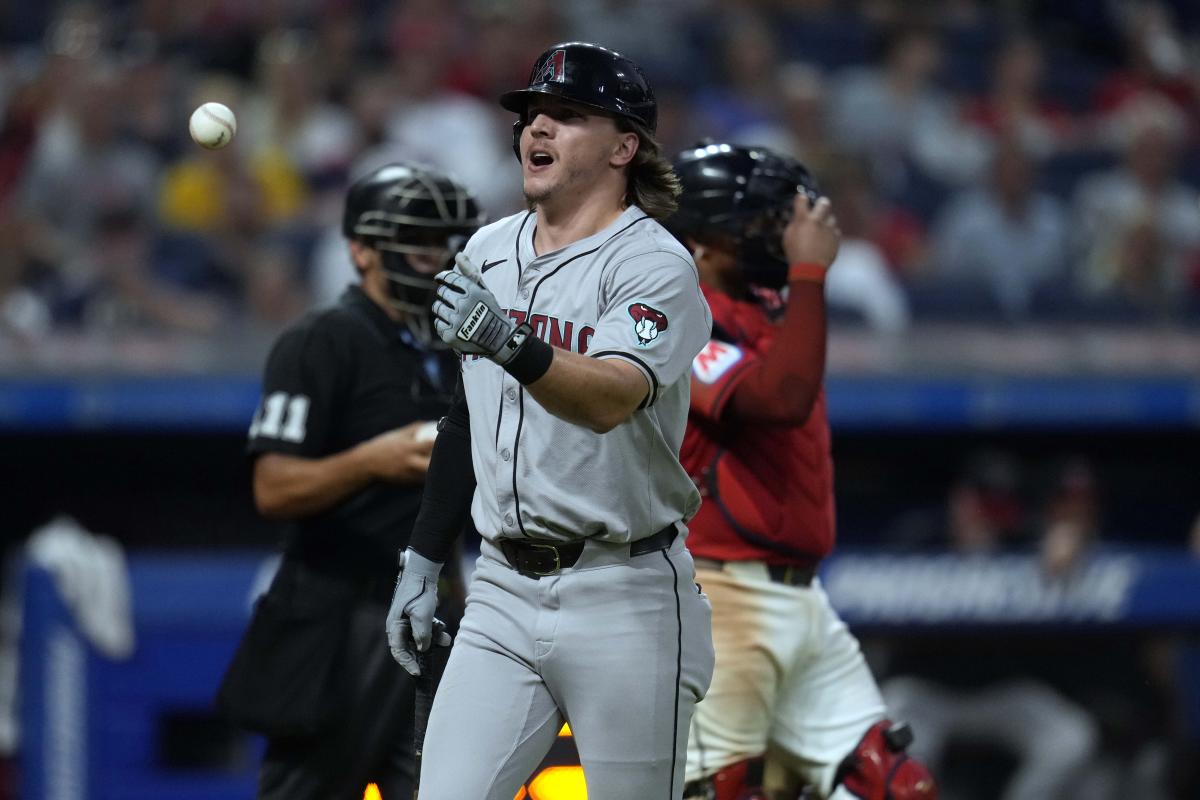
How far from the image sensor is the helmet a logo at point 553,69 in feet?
9.80

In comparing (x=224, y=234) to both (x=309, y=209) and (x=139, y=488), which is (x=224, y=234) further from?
(x=139, y=488)

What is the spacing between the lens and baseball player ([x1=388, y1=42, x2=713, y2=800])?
2.85 m

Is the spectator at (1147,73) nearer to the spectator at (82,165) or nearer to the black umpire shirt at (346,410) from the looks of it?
the spectator at (82,165)

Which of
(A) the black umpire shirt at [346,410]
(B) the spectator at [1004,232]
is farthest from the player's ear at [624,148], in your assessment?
(B) the spectator at [1004,232]

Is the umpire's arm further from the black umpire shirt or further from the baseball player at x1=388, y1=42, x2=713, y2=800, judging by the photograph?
the black umpire shirt

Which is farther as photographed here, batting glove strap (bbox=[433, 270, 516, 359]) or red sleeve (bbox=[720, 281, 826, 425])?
red sleeve (bbox=[720, 281, 826, 425])

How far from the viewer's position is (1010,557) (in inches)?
234

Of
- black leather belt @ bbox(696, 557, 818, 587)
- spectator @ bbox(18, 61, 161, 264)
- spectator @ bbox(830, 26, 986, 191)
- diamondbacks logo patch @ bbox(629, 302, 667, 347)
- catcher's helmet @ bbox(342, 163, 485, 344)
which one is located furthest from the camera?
spectator @ bbox(830, 26, 986, 191)

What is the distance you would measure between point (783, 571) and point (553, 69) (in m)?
1.30

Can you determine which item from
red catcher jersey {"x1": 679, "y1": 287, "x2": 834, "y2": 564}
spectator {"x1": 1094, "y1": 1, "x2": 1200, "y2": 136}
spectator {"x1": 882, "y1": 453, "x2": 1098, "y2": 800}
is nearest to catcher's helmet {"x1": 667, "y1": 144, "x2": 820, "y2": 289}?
red catcher jersey {"x1": 679, "y1": 287, "x2": 834, "y2": 564}

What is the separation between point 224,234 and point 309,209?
606mm

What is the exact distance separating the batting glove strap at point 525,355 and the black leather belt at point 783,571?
1.20 meters

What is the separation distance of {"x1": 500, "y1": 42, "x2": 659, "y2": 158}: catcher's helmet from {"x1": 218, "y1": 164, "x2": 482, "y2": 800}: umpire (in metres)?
0.99

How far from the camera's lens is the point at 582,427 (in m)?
2.82
